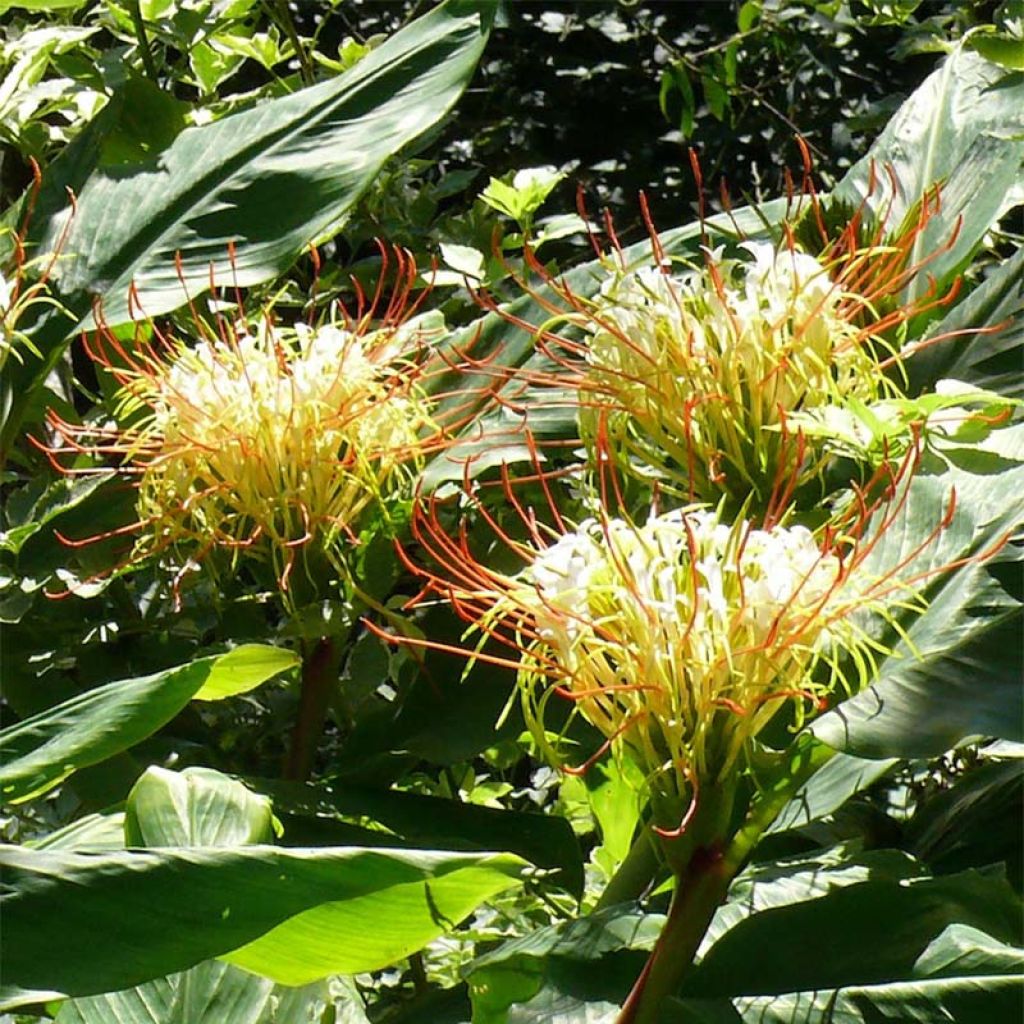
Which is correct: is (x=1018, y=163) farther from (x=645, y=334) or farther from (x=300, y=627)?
(x=300, y=627)

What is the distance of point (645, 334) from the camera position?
0.94 meters

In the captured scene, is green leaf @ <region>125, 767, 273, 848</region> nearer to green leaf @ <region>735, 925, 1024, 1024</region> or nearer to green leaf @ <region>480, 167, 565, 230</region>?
green leaf @ <region>735, 925, 1024, 1024</region>

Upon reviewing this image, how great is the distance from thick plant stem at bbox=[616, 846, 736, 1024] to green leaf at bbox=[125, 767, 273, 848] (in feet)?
0.67

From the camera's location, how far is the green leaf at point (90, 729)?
0.79 m

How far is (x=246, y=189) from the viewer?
1.19 m

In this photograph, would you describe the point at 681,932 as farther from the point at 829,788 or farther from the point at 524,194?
the point at 524,194

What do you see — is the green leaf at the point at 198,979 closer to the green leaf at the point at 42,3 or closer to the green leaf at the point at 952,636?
the green leaf at the point at 952,636

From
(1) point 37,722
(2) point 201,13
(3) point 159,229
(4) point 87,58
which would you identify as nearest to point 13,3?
(3) point 159,229

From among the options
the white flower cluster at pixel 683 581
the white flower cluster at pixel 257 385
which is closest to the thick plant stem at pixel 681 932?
the white flower cluster at pixel 683 581

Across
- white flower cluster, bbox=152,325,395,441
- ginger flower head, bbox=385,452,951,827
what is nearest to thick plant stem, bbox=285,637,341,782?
white flower cluster, bbox=152,325,395,441

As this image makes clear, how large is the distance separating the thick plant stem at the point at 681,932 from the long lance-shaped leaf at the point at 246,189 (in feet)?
1.95

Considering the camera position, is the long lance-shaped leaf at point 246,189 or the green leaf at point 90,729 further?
the long lance-shaped leaf at point 246,189

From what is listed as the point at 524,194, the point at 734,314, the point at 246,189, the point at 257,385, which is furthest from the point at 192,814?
the point at 524,194

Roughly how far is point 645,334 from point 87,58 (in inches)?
36.1
